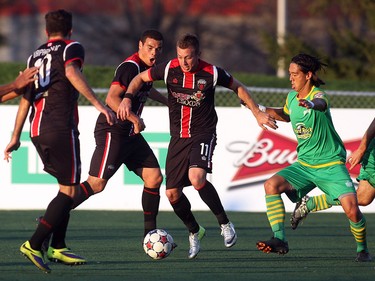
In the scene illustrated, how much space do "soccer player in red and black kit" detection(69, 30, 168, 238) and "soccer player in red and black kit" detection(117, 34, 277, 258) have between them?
1.08 feet

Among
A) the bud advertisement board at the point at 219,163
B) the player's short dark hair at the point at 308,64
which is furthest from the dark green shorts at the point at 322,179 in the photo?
the bud advertisement board at the point at 219,163

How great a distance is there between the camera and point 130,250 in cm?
1044

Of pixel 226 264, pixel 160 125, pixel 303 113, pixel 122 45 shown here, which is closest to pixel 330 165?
pixel 303 113

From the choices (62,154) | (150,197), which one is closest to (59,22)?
(62,154)

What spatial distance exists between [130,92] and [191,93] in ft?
1.86

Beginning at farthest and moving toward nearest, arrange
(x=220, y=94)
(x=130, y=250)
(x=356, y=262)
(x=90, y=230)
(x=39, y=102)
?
(x=220, y=94), (x=90, y=230), (x=130, y=250), (x=356, y=262), (x=39, y=102)

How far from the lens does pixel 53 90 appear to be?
886 centimetres

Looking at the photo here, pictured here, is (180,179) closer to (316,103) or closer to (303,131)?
(303,131)

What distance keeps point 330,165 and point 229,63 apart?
1211 inches

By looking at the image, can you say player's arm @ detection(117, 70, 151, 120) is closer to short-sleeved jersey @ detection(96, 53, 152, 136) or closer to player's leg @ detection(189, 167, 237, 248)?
short-sleeved jersey @ detection(96, 53, 152, 136)

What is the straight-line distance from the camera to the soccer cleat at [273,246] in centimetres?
944

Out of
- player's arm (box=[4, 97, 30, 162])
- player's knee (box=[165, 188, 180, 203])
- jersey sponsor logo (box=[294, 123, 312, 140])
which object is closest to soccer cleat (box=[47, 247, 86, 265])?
player's arm (box=[4, 97, 30, 162])

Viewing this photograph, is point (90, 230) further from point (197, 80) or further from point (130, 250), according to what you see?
point (197, 80)

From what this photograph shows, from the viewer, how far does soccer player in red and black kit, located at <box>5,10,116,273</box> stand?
875cm
